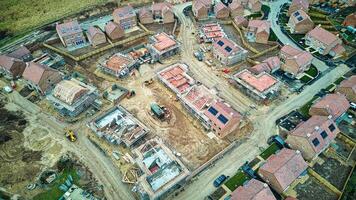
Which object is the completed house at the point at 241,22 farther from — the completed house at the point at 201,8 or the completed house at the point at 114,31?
the completed house at the point at 114,31

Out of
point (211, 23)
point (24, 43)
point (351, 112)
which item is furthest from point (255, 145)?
point (24, 43)

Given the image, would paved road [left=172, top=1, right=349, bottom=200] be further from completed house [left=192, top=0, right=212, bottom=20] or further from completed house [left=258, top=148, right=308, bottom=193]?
completed house [left=192, top=0, right=212, bottom=20]

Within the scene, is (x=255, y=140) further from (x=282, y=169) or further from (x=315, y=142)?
(x=315, y=142)

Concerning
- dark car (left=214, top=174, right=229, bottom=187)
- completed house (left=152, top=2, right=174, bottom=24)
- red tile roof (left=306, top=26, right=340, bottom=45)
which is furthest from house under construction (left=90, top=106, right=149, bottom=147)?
red tile roof (left=306, top=26, right=340, bottom=45)

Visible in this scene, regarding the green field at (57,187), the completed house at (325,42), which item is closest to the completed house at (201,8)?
the completed house at (325,42)

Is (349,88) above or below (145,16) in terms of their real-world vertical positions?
below

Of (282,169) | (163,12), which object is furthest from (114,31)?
(282,169)
